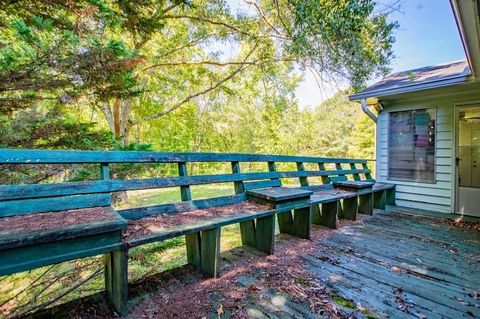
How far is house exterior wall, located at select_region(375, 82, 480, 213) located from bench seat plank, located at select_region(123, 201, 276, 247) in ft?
13.3

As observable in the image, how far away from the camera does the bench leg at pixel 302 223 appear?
305 cm

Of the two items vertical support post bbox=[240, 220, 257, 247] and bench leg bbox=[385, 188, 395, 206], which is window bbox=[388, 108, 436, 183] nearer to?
bench leg bbox=[385, 188, 395, 206]

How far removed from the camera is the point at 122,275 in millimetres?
1576

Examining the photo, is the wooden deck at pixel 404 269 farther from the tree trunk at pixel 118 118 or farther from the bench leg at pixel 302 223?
the tree trunk at pixel 118 118

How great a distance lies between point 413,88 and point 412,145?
1250 mm

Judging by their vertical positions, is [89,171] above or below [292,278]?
above

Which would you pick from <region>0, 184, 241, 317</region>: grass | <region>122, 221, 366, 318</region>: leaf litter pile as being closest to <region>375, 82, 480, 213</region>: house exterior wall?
<region>0, 184, 241, 317</region>: grass

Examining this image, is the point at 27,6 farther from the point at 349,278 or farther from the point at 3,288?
the point at 349,278

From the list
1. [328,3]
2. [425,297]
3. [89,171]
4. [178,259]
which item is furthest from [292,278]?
[328,3]

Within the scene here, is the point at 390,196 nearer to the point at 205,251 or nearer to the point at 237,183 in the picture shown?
the point at 237,183

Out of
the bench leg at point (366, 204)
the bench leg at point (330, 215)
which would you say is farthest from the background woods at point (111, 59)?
the bench leg at point (330, 215)

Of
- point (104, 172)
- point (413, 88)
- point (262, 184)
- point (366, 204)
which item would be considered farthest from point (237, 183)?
point (413, 88)

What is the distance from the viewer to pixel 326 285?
2.04m

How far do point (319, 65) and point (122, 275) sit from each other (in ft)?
14.3
